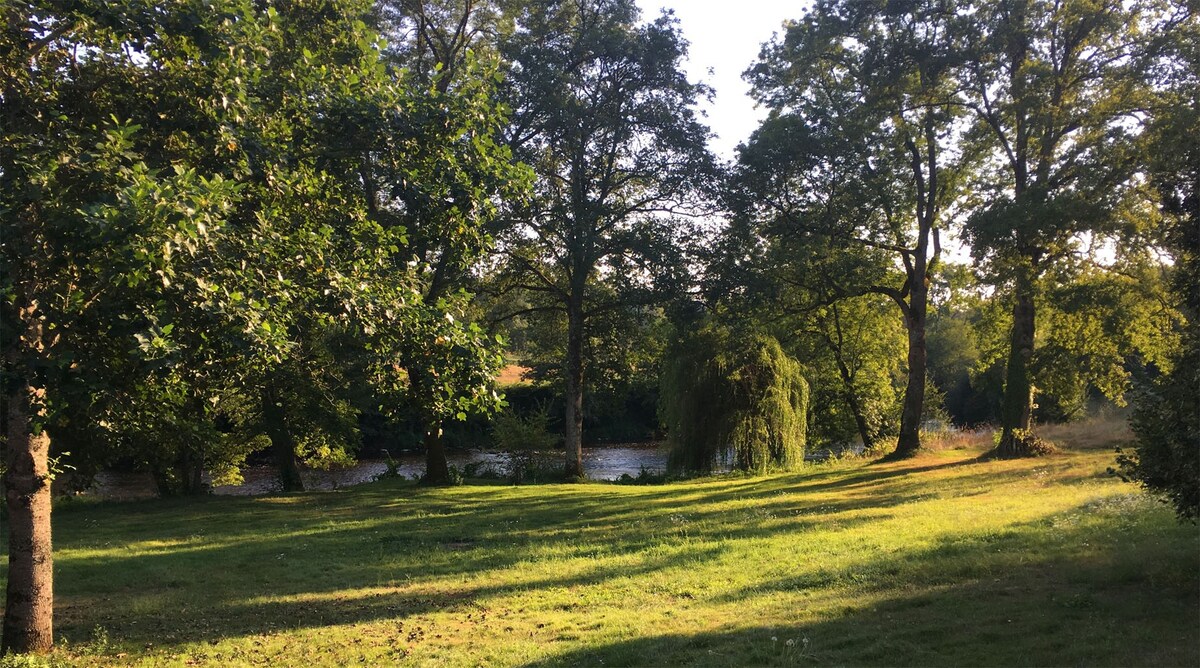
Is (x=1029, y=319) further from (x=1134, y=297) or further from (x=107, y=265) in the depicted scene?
(x=107, y=265)

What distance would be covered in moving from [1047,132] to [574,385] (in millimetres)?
15615

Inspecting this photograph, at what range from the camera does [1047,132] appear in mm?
20953

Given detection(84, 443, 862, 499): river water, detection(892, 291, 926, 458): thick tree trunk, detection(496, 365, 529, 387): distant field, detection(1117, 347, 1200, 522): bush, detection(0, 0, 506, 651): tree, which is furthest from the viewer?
detection(84, 443, 862, 499): river water

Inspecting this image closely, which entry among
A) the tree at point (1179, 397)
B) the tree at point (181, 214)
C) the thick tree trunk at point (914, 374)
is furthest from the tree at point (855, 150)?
the tree at point (181, 214)

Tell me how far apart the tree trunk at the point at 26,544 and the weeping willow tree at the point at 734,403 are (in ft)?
61.4

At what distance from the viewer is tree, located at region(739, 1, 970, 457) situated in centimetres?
2212

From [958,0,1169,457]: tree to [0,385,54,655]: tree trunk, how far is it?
62.9ft

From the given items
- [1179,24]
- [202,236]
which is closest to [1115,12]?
[1179,24]

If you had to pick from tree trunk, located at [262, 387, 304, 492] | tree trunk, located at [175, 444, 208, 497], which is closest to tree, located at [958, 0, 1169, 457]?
tree trunk, located at [262, 387, 304, 492]

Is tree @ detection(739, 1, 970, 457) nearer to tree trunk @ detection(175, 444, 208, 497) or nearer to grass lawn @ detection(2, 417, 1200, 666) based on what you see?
grass lawn @ detection(2, 417, 1200, 666)

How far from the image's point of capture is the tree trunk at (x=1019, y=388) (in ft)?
70.7

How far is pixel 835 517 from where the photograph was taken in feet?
46.1

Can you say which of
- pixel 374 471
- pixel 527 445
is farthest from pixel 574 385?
pixel 374 471

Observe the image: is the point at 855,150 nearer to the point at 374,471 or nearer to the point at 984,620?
the point at 984,620
